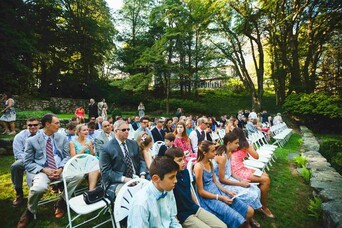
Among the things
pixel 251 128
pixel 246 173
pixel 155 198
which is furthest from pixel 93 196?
pixel 251 128

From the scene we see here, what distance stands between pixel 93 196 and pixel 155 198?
1134 millimetres

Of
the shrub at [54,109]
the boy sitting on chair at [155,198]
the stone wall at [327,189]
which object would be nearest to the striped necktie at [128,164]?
the boy sitting on chair at [155,198]

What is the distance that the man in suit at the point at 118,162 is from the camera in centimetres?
295

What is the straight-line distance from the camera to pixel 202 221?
96.2 inches

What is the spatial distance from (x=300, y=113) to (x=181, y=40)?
11371 millimetres

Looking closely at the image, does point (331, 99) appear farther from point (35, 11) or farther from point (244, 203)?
point (35, 11)

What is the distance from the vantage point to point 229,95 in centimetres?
2706

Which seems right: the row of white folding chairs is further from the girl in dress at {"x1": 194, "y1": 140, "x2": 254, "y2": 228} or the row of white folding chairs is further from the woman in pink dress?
the girl in dress at {"x1": 194, "y1": 140, "x2": 254, "y2": 228}

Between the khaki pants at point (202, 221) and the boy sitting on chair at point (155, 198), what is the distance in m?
0.43

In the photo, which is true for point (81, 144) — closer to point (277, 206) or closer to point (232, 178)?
point (232, 178)

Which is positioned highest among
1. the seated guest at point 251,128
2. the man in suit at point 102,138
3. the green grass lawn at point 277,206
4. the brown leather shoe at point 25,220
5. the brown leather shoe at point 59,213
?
the man in suit at point 102,138

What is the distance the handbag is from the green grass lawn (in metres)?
0.81

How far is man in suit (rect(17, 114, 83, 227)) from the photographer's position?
308 centimetres

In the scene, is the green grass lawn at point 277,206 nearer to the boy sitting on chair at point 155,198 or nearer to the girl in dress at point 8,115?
the boy sitting on chair at point 155,198
